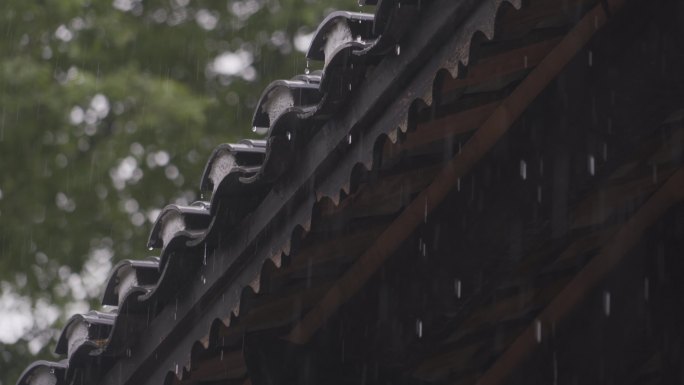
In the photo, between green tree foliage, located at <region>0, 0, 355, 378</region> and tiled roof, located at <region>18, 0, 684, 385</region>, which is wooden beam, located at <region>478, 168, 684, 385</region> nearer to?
tiled roof, located at <region>18, 0, 684, 385</region>

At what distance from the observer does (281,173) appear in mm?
2787

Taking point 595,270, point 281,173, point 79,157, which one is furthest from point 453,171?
point 79,157

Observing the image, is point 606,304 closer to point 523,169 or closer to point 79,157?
point 523,169

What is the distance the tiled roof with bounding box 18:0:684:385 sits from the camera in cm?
245

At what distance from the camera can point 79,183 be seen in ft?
33.8

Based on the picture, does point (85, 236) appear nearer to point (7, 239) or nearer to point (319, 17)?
point (7, 239)

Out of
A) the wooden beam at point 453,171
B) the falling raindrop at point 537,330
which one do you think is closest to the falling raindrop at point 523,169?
the wooden beam at point 453,171

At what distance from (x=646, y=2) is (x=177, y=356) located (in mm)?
1546

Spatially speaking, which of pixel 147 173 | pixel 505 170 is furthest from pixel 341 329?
pixel 147 173

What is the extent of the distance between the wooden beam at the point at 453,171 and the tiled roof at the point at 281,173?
70mm

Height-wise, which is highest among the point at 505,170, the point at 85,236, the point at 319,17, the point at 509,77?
the point at 319,17

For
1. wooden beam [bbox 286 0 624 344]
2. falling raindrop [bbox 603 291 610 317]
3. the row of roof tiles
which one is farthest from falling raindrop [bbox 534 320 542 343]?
the row of roof tiles

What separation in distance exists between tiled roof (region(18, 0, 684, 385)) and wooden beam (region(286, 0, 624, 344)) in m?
0.07

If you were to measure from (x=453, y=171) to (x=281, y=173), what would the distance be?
0.51 metres
